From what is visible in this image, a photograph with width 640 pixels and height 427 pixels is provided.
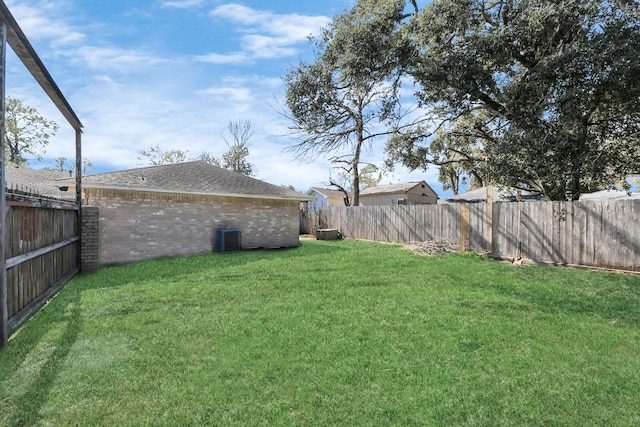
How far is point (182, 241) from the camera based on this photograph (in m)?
10.3

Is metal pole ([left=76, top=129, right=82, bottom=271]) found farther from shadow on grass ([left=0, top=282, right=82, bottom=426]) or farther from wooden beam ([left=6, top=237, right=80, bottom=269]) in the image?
shadow on grass ([left=0, top=282, right=82, bottom=426])

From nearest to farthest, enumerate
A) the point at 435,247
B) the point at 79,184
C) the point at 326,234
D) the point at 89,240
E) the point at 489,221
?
the point at 79,184, the point at 89,240, the point at 489,221, the point at 435,247, the point at 326,234

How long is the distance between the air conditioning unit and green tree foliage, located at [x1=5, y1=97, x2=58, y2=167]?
75.7 ft

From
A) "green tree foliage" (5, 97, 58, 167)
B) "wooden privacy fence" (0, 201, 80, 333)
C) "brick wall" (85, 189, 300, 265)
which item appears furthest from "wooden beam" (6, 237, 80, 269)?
"green tree foliage" (5, 97, 58, 167)

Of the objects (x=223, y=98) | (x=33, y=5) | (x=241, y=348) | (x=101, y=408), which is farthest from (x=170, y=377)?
(x=223, y=98)

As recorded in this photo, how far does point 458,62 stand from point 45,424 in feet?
28.9

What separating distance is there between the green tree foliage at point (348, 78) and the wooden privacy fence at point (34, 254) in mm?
7238

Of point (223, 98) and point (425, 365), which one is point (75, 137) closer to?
point (223, 98)

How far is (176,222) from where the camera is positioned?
10.2 meters

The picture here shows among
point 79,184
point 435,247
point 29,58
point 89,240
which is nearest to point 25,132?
point 79,184

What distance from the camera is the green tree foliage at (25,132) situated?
24109mm

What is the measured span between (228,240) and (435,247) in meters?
6.87

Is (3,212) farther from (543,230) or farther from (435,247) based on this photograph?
(543,230)

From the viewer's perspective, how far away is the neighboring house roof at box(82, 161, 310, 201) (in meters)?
9.23
